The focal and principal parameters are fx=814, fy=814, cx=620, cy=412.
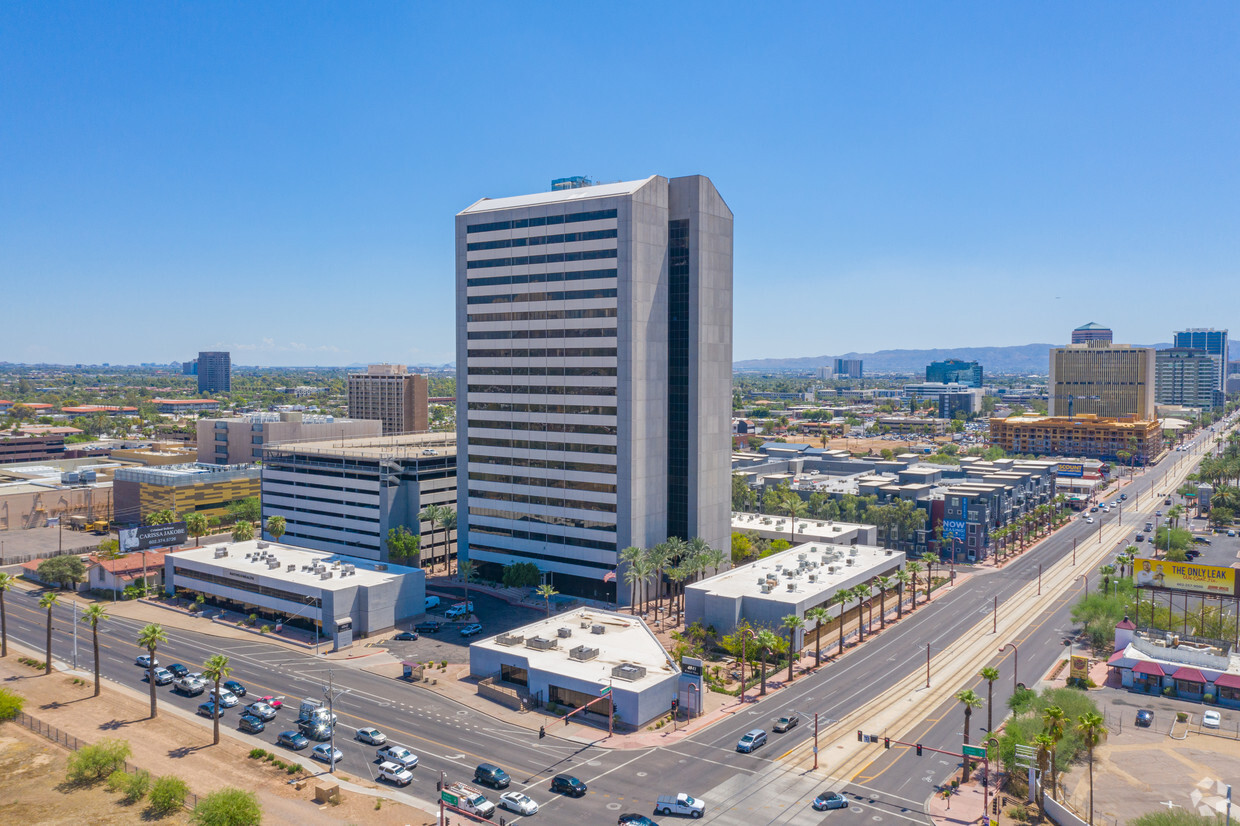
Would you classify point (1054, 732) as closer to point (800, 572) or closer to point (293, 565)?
point (800, 572)

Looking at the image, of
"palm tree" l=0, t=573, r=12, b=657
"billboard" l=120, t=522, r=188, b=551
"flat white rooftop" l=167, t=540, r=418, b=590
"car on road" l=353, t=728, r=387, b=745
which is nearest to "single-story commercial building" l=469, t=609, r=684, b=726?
"car on road" l=353, t=728, r=387, b=745

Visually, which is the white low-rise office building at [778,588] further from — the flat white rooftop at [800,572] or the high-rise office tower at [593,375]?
the high-rise office tower at [593,375]

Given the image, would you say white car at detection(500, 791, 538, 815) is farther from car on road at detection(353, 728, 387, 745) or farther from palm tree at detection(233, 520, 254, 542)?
palm tree at detection(233, 520, 254, 542)

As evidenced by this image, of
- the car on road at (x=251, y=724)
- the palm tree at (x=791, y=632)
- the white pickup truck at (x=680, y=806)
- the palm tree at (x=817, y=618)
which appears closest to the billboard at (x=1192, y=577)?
the palm tree at (x=817, y=618)

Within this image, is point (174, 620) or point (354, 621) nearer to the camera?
point (354, 621)

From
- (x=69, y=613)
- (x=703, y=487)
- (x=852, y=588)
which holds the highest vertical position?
(x=703, y=487)

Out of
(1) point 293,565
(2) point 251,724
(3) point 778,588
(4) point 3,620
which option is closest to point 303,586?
(1) point 293,565

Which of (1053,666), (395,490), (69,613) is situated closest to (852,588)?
(1053,666)

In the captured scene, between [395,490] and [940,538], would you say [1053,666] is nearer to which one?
[940,538]
